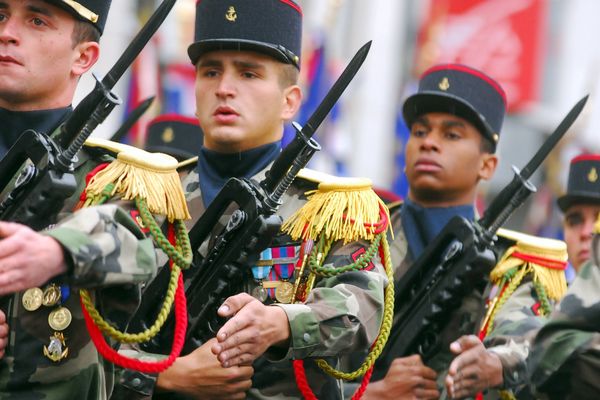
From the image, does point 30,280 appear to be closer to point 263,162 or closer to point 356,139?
point 263,162

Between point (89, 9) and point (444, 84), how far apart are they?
293 cm

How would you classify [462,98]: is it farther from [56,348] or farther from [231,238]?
[56,348]

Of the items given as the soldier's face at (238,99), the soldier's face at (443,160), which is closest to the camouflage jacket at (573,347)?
the soldier's face at (238,99)

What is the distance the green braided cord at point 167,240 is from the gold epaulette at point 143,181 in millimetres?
43

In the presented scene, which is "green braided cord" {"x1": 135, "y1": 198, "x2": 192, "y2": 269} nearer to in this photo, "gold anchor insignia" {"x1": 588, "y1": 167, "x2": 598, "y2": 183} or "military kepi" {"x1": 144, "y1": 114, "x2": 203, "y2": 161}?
"military kepi" {"x1": 144, "y1": 114, "x2": 203, "y2": 161}

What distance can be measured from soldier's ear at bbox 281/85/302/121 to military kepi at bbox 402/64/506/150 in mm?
1426

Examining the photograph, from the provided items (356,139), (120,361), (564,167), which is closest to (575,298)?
(120,361)

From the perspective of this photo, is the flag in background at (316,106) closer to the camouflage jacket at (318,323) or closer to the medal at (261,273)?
the camouflage jacket at (318,323)

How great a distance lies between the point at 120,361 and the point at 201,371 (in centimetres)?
67

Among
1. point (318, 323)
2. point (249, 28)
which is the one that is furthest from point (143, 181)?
point (249, 28)

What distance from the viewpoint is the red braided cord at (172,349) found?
19.1 feet

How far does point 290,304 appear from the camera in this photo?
20.7 feet

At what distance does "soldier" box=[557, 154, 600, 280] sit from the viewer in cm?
960

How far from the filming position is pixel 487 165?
346 inches
